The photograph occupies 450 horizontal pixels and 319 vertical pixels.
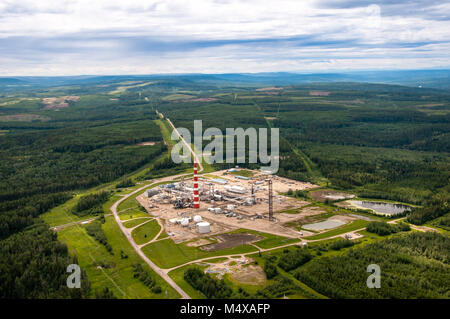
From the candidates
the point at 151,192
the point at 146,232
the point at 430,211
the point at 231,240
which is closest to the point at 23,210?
the point at 151,192

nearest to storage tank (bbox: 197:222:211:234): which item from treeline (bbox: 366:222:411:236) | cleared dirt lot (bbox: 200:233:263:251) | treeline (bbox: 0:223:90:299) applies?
cleared dirt lot (bbox: 200:233:263:251)

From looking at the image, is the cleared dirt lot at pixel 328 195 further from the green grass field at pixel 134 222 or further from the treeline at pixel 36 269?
the treeline at pixel 36 269

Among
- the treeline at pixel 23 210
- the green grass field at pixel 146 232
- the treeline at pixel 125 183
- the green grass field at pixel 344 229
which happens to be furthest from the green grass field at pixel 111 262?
the green grass field at pixel 344 229

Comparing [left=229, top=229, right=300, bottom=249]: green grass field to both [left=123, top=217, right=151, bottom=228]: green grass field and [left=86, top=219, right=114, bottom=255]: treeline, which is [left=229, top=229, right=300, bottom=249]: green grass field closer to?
[left=123, top=217, right=151, bottom=228]: green grass field
